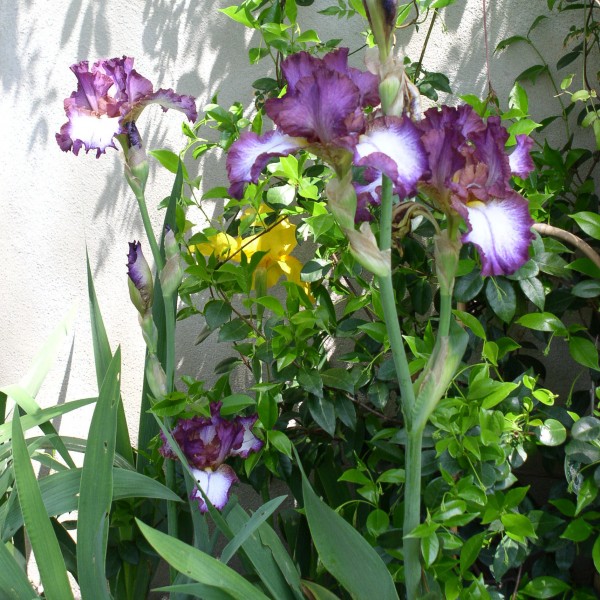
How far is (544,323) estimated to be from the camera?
3.80 ft

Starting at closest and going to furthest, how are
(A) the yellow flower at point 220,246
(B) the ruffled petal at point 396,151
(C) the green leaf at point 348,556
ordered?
(B) the ruffled petal at point 396,151, (C) the green leaf at point 348,556, (A) the yellow flower at point 220,246

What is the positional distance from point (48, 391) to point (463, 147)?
1.42 meters

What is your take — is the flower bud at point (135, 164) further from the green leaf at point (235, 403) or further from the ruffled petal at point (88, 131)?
the green leaf at point (235, 403)

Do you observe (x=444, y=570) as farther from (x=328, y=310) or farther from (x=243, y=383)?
(x=243, y=383)

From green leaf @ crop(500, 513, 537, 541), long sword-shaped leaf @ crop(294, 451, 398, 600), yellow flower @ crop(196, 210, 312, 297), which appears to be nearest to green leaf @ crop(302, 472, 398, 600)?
long sword-shaped leaf @ crop(294, 451, 398, 600)

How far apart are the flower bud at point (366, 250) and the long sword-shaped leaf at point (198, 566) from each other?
1.34 ft

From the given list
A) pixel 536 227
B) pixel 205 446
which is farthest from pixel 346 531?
pixel 536 227

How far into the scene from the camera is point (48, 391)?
6.08ft

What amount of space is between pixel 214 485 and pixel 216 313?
320 mm

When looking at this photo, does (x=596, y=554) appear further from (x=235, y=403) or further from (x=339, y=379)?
(x=235, y=403)

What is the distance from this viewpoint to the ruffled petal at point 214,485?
1124mm

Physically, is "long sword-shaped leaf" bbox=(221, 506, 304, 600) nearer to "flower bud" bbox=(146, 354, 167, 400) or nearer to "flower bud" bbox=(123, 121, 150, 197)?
"flower bud" bbox=(146, 354, 167, 400)

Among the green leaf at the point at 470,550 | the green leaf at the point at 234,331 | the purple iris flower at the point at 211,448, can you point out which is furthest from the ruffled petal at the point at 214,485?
the green leaf at the point at 470,550

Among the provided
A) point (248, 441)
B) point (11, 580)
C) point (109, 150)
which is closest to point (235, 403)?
point (248, 441)
